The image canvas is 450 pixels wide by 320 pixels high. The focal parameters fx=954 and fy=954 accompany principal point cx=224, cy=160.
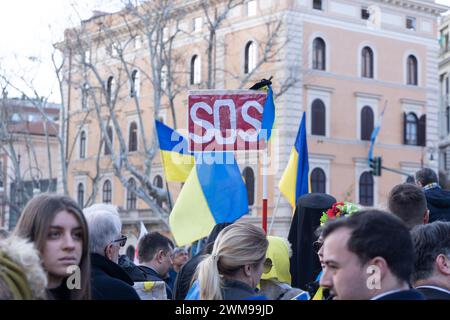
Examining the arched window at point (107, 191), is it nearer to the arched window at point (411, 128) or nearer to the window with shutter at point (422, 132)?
the arched window at point (411, 128)

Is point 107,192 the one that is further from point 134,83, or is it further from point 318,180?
point 318,180

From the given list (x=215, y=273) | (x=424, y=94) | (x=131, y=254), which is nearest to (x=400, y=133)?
(x=424, y=94)

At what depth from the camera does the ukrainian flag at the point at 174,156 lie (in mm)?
8961

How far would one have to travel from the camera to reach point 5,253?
3.50 meters

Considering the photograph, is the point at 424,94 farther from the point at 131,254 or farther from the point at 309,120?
the point at 131,254

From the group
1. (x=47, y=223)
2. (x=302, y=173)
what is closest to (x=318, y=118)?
(x=302, y=173)

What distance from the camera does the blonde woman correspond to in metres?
4.54

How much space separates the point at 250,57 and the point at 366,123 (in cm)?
581

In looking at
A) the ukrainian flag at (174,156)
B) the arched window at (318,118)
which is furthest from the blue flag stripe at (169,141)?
the arched window at (318,118)

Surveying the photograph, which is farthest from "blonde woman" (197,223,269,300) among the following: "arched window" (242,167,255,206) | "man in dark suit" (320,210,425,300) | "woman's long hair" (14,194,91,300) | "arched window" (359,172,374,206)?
"arched window" (359,172,374,206)

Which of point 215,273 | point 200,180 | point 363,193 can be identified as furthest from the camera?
point 363,193

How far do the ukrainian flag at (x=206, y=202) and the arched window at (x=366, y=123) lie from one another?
32285mm

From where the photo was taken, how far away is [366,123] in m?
40.0
